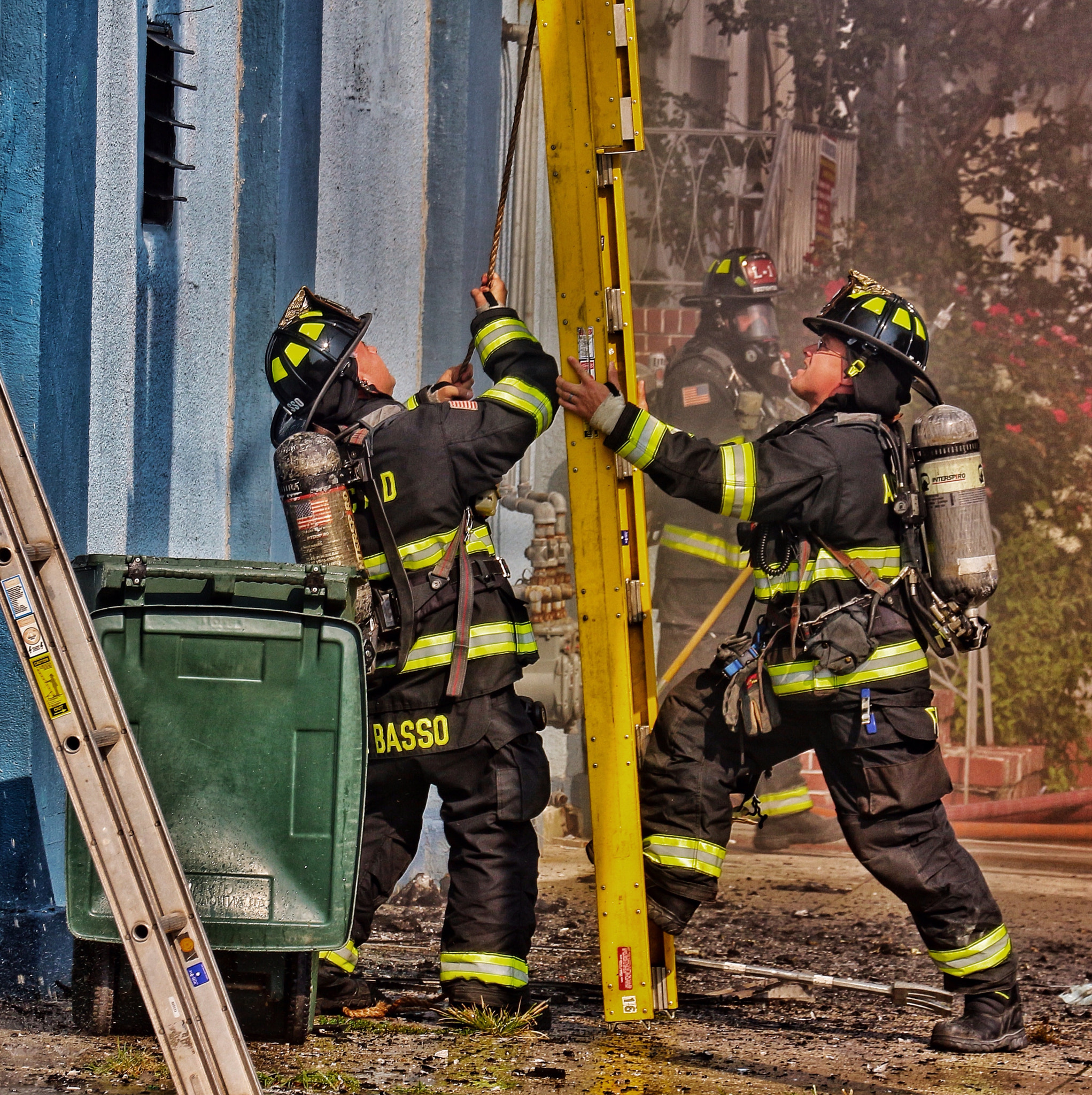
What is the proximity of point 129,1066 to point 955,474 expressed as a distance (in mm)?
2573

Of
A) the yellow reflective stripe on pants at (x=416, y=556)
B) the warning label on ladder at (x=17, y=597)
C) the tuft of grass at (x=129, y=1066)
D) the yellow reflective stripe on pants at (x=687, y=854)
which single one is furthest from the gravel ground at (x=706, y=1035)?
the yellow reflective stripe on pants at (x=416, y=556)

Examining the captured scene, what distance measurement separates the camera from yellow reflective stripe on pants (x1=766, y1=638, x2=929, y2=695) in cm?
386

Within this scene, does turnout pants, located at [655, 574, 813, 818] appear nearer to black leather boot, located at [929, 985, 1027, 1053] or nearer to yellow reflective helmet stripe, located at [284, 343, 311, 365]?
black leather boot, located at [929, 985, 1027, 1053]

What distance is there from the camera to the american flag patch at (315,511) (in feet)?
12.0

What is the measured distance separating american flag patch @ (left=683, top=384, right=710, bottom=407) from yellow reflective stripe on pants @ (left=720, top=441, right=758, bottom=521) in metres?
2.86

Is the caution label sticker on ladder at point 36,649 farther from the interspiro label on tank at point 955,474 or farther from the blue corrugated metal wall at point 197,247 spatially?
the interspiro label on tank at point 955,474

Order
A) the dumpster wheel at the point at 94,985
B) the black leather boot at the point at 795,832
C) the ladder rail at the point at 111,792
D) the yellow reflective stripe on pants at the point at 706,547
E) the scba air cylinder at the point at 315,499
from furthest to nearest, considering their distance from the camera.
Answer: the black leather boot at the point at 795,832 → the yellow reflective stripe on pants at the point at 706,547 → the scba air cylinder at the point at 315,499 → the dumpster wheel at the point at 94,985 → the ladder rail at the point at 111,792

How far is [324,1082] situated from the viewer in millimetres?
3215

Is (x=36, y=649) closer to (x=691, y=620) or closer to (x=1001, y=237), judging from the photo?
(x=691, y=620)

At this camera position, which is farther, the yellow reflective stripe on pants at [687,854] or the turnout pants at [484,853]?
the yellow reflective stripe on pants at [687,854]

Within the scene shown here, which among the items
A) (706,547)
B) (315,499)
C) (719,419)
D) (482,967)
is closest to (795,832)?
(706,547)

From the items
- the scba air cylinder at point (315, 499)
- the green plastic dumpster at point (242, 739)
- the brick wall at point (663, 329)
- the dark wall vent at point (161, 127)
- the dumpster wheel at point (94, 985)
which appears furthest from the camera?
the brick wall at point (663, 329)

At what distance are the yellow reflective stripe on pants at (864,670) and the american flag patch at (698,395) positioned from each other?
9.58 feet

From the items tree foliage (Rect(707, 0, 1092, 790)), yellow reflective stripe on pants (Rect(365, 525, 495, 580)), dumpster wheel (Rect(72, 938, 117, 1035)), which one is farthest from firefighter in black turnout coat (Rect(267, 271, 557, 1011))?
tree foliage (Rect(707, 0, 1092, 790))
